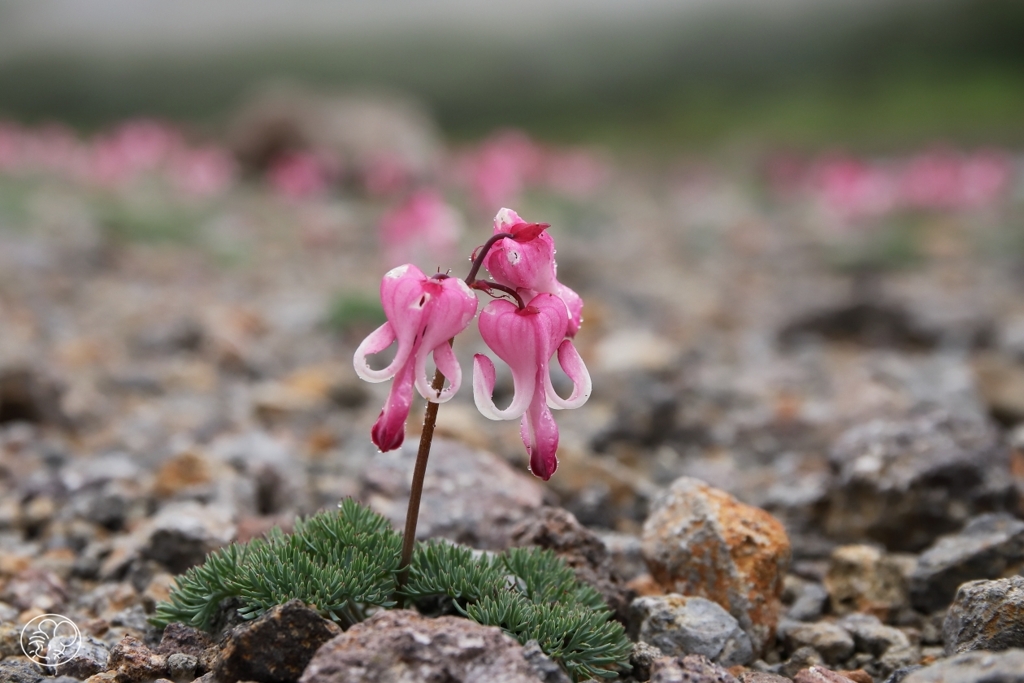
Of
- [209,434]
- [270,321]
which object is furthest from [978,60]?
[209,434]

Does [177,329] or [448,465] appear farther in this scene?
[177,329]

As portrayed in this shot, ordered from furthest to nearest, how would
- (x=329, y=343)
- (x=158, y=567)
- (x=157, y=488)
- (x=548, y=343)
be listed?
(x=329, y=343), (x=157, y=488), (x=158, y=567), (x=548, y=343)

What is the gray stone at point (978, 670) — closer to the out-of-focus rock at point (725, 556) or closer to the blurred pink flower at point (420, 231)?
the out-of-focus rock at point (725, 556)

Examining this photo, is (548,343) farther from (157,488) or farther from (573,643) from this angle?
(157,488)

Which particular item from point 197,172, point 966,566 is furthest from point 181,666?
point 197,172

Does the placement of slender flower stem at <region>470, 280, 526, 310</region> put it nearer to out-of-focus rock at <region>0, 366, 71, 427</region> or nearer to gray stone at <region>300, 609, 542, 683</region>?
gray stone at <region>300, 609, 542, 683</region>

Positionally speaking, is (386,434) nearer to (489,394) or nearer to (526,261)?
(489,394)

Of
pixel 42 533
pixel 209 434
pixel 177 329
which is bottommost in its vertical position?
pixel 42 533
